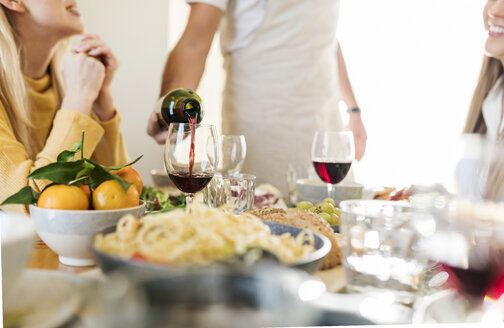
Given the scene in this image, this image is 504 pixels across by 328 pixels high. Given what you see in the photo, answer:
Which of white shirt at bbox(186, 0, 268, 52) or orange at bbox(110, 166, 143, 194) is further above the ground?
white shirt at bbox(186, 0, 268, 52)

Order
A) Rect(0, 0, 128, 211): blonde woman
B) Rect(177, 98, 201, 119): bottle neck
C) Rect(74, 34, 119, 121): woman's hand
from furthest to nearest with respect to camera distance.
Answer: Rect(74, 34, 119, 121): woman's hand, Rect(0, 0, 128, 211): blonde woman, Rect(177, 98, 201, 119): bottle neck

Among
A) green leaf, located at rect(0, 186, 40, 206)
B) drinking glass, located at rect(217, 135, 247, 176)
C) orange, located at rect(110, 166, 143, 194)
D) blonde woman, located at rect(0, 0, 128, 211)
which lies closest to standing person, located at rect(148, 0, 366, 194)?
blonde woman, located at rect(0, 0, 128, 211)

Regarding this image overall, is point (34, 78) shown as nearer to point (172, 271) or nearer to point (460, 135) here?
point (172, 271)

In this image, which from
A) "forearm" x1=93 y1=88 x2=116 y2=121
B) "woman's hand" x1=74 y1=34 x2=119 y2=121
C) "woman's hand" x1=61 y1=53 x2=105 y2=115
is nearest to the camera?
"woman's hand" x1=61 y1=53 x2=105 y2=115

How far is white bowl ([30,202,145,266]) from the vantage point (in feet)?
1.80

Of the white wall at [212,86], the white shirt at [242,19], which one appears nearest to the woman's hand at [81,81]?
the white shirt at [242,19]

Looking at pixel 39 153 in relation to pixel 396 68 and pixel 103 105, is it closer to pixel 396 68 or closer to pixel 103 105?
pixel 103 105

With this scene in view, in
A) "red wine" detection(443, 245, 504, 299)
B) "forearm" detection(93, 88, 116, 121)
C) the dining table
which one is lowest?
the dining table

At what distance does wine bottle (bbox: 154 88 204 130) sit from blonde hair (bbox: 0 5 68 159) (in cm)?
57

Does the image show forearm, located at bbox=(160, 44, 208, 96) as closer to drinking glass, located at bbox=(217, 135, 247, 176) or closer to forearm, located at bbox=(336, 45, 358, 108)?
drinking glass, located at bbox=(217, 135, 247, 176)

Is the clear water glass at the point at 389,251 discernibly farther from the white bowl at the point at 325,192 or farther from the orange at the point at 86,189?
the white bowl at the point at 325,192

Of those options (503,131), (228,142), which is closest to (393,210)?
(228,142)

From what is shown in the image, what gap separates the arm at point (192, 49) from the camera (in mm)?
1601

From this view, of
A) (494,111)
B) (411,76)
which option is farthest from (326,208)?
(411,76)
